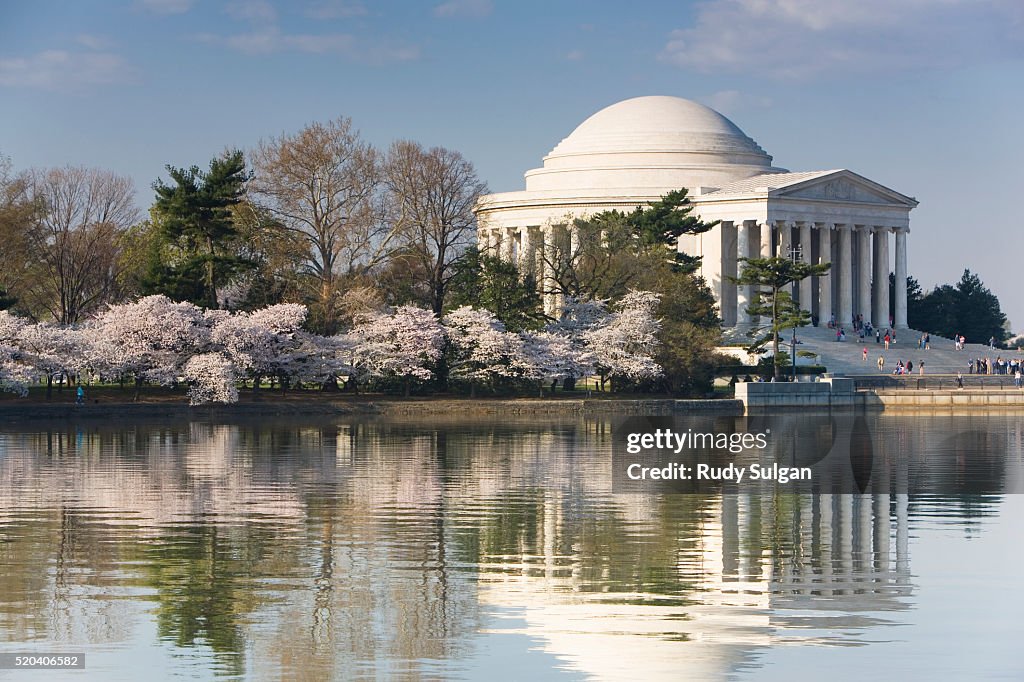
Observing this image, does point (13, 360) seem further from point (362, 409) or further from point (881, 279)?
point (881, 279)

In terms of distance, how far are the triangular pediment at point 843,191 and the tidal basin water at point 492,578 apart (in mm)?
85965

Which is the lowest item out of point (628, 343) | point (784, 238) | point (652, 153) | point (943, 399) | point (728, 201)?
point (943, 399)

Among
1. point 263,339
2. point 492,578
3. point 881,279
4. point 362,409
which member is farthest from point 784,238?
point 492,578

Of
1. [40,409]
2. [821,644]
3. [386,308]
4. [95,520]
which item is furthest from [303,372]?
[821,644]

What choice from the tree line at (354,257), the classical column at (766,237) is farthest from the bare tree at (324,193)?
the classical column at (766,237)

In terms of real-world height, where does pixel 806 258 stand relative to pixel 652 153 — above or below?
below

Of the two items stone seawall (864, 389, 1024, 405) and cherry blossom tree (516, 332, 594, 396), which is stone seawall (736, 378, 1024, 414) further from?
cherry blossom tree (516, 332, 594, 396)

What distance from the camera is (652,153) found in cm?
13688

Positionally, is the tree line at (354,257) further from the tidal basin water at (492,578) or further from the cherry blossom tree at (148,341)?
the tidal basin water at (492,578)

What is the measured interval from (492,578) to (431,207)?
6882 cm

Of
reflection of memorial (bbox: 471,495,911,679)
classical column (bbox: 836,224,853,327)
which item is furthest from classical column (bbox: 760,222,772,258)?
reflection of memorial (bbox: 471,495,911,679)

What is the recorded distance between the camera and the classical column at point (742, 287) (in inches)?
4929

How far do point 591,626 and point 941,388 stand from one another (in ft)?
234

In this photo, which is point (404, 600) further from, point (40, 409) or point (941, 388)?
point (941, 388)
